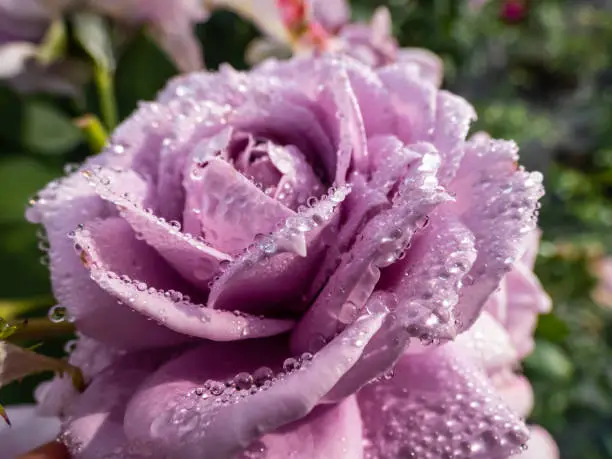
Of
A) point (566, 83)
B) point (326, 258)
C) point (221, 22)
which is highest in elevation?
point (326, 258)

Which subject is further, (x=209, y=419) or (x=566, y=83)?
(x=566, y=83)

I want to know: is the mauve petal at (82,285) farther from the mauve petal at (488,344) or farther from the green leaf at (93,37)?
the green leaf at (93,37)

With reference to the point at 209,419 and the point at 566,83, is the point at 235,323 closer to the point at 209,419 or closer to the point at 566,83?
the point at 209,419

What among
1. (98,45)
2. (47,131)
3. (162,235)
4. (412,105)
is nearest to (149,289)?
(162,235)

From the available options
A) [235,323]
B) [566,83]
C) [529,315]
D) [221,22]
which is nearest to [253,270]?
[235,323]

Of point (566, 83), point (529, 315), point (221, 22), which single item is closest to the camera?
point (529, 315)

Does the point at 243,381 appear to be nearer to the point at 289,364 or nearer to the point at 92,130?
the point at 289,364

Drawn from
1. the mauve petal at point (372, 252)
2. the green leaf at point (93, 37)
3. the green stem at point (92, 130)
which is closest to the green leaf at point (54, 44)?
the green leaf at point (93, 37)
